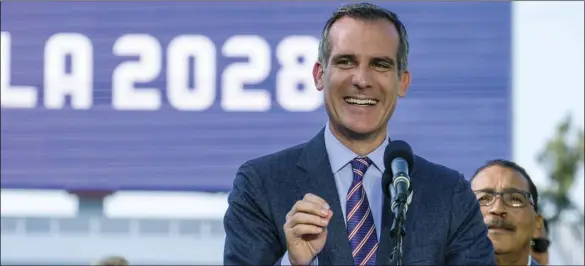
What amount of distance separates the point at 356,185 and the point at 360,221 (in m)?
0.10

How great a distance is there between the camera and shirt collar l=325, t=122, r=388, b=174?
2.92m

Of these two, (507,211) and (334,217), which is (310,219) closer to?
(334,217)

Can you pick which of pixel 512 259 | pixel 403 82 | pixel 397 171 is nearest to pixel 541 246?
pixel 512 259

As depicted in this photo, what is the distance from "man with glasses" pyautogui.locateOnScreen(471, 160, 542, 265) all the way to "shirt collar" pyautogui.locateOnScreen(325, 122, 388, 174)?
2.46 metres

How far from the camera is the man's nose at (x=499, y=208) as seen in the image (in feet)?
17.3

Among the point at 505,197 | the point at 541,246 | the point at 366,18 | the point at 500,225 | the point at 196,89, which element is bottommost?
the point at 541,246

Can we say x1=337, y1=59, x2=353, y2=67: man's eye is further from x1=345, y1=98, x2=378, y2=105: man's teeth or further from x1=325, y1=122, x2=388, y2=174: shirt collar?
x1=325, y1=122, x2=388, y2=174: shirt collar

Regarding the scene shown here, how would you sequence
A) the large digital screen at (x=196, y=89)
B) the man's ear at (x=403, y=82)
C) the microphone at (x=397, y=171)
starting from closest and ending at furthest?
the microphone at (x=397, y=171) < the man's ear at (x=403, y=82) < the large digital screen at (x=196, y=89)

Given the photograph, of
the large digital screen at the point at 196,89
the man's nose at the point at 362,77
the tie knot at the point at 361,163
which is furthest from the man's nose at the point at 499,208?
the large digital screen at the point at 196,89

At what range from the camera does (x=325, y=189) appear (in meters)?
2.85

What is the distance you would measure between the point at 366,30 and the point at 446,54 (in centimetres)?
820

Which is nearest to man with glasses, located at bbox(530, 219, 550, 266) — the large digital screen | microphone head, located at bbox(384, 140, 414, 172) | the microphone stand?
the large digital screen

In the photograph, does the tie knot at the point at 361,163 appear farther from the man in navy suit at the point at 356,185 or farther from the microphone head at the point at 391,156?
the microphone head at the point at 391,156

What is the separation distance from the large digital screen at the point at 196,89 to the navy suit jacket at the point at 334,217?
7.68m
